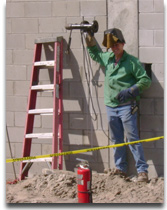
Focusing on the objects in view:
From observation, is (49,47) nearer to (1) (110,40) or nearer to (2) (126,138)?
(1) (110,40)

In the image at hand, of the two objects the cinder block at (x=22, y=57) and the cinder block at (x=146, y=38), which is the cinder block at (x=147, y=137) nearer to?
the cinder block at (x=146, y=38)

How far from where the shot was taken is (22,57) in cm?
618

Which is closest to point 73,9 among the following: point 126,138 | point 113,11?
point 113,11

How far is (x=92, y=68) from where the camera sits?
6.00 metres

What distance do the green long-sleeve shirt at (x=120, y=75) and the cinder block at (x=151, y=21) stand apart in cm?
58

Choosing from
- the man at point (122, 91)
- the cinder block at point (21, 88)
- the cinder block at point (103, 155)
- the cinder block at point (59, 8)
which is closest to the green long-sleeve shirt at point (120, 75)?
the man at point (122, 91)

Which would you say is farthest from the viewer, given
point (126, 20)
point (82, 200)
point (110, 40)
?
point (126, 20)

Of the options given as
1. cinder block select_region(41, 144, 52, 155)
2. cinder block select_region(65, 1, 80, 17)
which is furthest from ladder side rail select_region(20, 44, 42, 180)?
cinder block select_region(65, 1, 80, 17)

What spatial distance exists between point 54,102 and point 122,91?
3.24 feet

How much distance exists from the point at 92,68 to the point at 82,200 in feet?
7.49

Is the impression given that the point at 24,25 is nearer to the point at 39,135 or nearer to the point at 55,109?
the point at 55,109

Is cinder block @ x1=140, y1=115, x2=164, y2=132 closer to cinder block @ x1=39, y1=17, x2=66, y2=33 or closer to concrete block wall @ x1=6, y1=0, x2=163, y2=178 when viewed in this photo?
concrete block wall @ x1=6, y1=0, x2=163, y2=178

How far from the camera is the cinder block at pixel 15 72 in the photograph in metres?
6.19

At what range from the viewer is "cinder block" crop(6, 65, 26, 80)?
20.3ft
